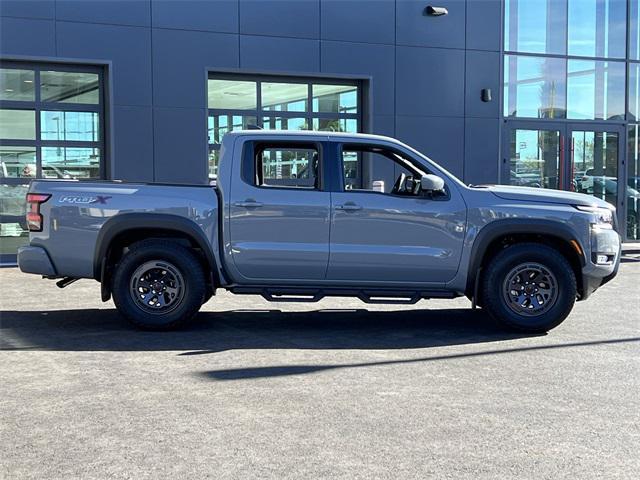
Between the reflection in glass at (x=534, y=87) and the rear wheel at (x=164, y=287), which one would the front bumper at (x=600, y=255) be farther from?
the reflection in glass at (x=534, y=87)

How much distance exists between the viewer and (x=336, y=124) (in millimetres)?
16672

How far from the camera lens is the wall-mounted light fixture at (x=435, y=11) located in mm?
16547

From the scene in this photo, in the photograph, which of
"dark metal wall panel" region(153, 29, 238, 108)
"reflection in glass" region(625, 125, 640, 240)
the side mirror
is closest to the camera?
the side mirror

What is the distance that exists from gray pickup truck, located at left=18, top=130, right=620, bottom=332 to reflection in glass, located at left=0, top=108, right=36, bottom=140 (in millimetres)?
6922

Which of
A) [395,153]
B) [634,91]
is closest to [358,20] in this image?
[634,91]

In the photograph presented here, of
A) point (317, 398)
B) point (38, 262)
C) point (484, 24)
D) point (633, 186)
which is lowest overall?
point (317, 398)

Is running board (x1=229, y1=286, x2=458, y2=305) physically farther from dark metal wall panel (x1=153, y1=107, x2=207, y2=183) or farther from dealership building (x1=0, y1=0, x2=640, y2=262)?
dealership building (x1=0, y1=0, x2=640, y2=262)

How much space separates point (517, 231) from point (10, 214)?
9846 millimetres

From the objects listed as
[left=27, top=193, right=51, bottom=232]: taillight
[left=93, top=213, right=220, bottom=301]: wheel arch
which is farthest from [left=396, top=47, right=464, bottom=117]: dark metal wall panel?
[left=27, top=193, right=51, bottom=232]: taillight

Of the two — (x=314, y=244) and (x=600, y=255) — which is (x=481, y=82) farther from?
(x=314, y=244)

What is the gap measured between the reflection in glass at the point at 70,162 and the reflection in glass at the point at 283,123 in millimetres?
3229

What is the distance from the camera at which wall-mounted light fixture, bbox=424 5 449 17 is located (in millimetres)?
16547

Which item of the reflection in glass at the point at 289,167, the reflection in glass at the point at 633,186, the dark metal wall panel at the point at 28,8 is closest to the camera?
the reflection in glass at the point at 289,167

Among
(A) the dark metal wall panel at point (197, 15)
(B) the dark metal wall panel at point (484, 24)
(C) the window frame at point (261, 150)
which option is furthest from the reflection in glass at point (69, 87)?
(B) the dark metal wall panel at point (484, 24)
